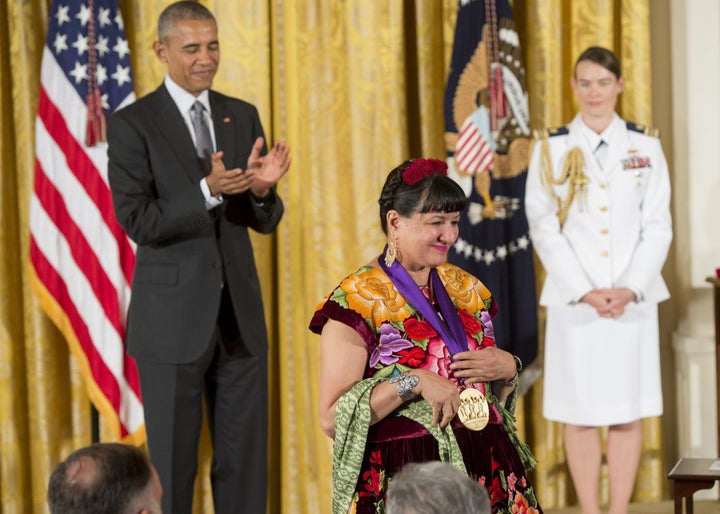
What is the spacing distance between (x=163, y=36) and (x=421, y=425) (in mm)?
2172

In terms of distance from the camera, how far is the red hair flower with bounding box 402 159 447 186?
2.82 m

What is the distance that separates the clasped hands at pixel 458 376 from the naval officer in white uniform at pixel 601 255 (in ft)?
6.83

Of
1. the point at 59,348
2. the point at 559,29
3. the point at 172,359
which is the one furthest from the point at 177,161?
the point at 559,29

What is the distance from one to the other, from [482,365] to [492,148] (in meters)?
2.50

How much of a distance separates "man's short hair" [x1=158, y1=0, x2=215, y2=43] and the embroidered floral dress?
182 cm

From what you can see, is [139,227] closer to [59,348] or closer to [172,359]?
[172,359]

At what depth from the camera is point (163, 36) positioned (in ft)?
14.0

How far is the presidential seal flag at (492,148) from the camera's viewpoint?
202 inches

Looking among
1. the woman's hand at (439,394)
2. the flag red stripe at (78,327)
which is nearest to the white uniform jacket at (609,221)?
the flag red stripe at (78,327)

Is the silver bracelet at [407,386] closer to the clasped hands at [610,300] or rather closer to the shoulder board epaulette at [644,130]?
the clasped hands at [610,300]

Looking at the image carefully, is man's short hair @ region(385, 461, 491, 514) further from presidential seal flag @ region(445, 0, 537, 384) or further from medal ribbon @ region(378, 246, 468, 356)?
presidential seal flag @ region(445, 0, 537, 384)

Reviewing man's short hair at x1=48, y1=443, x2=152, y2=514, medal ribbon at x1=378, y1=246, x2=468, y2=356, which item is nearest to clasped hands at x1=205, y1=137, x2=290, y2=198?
medal ribbon at x1=378, y1=246, x2=468, y2=356

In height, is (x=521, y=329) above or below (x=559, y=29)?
below

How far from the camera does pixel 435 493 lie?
6.49 ft
